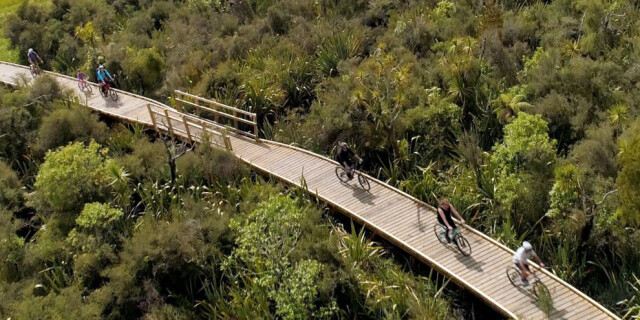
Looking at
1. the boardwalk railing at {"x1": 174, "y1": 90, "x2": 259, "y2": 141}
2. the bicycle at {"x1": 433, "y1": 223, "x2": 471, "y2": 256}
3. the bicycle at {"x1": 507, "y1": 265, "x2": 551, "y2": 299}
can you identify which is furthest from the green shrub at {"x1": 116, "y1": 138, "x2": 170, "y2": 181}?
the bicycle at {"x1": 507, "y1": 265, "x2": 551, "y2": 299}

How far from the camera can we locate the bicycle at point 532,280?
1302 centimetres

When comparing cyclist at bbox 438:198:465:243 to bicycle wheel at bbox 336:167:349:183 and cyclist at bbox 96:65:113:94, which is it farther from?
cyclist at bbox 96:65:113:94

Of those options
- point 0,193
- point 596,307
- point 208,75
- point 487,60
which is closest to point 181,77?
point 208,75

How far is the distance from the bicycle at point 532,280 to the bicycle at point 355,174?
199 inches

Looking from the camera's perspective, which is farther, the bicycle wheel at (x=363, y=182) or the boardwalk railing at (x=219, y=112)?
the boardwalk railing at (x=219, y=112)

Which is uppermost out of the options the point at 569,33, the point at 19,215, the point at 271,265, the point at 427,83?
the point at 569,33

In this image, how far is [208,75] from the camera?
2400cm

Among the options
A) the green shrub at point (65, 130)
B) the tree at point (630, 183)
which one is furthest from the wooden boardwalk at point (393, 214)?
the tree at point (630, 183)

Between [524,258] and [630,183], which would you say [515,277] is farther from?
[630,183]

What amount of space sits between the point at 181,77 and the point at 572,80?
51.1 ft

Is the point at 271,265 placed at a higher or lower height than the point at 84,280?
higher

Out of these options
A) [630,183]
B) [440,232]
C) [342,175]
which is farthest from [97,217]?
[630,183]

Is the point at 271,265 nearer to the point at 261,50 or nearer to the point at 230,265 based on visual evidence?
the point at 230,265

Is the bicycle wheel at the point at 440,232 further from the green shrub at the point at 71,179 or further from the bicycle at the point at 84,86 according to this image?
the bicycle at the point at 84,86
